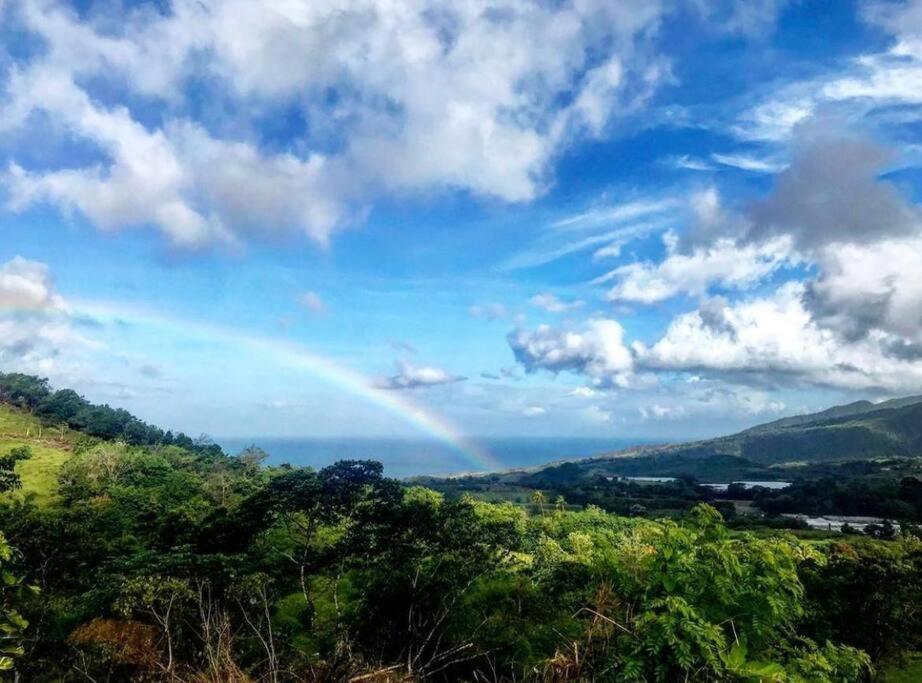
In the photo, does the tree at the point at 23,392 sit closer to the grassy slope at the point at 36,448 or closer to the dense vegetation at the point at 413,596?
the grassy slope at the point at 36,448

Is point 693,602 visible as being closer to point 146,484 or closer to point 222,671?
point 222,671

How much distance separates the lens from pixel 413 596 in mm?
7711

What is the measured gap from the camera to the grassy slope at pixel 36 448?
53.1 meters

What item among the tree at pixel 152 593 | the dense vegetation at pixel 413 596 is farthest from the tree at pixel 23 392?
the tree at pixel 152 593

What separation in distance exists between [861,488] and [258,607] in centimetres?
12046

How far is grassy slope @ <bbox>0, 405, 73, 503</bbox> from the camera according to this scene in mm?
53094

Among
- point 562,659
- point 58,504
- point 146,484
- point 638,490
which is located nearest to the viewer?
point 562,659

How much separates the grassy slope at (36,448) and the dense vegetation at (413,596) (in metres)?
20.1

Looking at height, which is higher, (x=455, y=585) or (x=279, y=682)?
(x=279, y=682)

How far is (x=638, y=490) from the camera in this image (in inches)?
5123

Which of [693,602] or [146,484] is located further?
[146,484]

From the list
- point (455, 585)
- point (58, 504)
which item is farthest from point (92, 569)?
point (58, 504)

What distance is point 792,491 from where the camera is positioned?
11356 cm

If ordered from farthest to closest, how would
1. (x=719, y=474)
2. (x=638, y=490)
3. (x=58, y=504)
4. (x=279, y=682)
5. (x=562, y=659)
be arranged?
1. (x=719, y=474)
2. (x=638, y=490)
3. (x=58, y=504)
4. (x=279, y=682)
5. (x=562, y=659)
